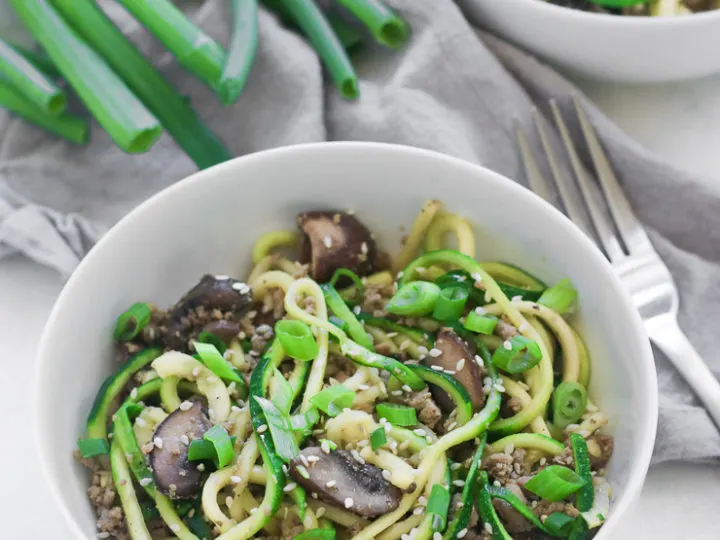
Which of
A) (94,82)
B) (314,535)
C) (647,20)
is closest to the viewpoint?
(314,535)

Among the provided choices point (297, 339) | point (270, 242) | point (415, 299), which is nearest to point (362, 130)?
point (270, 242)

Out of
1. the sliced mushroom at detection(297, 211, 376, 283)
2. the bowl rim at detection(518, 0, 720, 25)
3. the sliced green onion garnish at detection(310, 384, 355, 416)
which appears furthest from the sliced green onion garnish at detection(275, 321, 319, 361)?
the bowl rim at detection(518, 0, 720, 25)

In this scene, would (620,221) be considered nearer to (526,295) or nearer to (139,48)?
(526,295)

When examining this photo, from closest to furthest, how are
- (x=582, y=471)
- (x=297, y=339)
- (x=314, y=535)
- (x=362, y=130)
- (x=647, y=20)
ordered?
1. (x=314, y=535)
2. (x=582, y=471)
3. (x=297, y=339)
4. (x=647, y=20)
5. (x=362, y=130)

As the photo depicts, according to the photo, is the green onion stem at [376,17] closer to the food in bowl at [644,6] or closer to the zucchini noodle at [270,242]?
the food in bowl at [644,6]

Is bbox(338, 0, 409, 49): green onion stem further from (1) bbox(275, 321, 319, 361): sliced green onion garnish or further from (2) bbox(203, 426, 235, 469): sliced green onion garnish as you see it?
(2) bbox(203, 426, 235, 469): sliced green onion garnish

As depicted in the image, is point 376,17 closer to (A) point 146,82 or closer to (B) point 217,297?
(A) point 146,82
